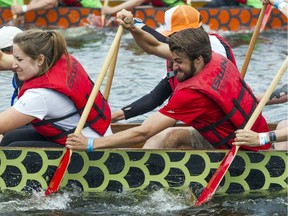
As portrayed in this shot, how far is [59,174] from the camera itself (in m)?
6.38

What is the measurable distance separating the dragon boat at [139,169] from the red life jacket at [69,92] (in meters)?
0.15

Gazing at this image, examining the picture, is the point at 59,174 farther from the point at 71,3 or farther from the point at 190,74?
the point at 71,3

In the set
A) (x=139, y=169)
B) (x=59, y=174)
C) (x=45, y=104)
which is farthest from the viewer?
(x=139, y=169)

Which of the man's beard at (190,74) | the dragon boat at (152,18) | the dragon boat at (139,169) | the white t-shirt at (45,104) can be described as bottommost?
the dragon boat at (152,18)

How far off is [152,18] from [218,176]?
764 cm

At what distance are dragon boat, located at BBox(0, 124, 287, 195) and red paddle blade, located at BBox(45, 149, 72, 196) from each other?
6cm

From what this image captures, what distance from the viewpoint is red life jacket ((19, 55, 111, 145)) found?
6270 millimetres

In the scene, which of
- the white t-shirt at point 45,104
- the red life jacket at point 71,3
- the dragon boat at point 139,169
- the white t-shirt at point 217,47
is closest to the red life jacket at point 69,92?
the white t-shirt at point 45,104

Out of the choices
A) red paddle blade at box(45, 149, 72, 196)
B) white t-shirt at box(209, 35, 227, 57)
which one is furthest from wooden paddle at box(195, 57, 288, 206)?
red paddle blade at box(45, 149, 72, 196)

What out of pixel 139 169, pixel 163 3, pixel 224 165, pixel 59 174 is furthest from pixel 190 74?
pixel 163 3

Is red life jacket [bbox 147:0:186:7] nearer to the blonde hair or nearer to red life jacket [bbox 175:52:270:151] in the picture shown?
red life jacket [bbox 175:52:270:151]

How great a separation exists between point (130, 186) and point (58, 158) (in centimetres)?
51

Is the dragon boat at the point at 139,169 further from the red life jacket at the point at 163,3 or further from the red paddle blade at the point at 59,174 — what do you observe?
the red life jacket at the point at 163,3

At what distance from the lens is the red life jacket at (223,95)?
6.26 meters
